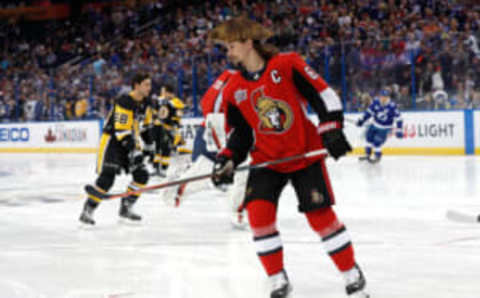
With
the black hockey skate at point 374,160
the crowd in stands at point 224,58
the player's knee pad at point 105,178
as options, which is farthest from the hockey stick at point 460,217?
the crowd in stands at point 224,58

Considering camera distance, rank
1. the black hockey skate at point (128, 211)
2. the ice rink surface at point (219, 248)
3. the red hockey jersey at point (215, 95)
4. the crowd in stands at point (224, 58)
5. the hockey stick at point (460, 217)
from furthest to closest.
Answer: the crowd in stands at point (224, 58)
the black hockey skate at point (128, 211)
the hockey stick at point (460, 217)
the red hockey jersey at point (215, 95)
the ice rink surface at point (219, 248)

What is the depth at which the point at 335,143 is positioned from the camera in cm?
346

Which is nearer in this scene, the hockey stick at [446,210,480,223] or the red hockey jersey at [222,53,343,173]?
the red hockey jersey at [222,53,343,173]

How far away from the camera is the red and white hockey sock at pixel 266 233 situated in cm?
363

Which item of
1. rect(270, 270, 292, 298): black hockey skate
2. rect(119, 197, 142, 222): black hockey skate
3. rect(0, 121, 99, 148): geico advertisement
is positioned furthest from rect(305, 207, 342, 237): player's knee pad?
rect(0, 121, 99, 148): geico advertisement

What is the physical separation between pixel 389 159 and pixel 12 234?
30.5 ft

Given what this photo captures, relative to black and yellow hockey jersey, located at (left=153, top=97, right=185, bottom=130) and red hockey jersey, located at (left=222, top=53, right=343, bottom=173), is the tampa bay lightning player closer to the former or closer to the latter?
black and yellow hockey jersey, located at (left=153, top=97, right=185, bottom=130)

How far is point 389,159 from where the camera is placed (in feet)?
47.9

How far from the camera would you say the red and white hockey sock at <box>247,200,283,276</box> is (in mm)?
3631

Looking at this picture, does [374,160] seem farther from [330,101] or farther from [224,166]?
[330,101]

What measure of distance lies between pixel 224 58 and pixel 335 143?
13.5m

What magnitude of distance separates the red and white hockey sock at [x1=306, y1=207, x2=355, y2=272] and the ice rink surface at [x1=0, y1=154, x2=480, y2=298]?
38cm

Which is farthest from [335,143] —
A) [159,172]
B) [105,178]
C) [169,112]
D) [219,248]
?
[159,172]

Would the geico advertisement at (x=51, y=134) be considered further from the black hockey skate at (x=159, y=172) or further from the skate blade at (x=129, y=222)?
the skate blade at (x=129, y=222)
